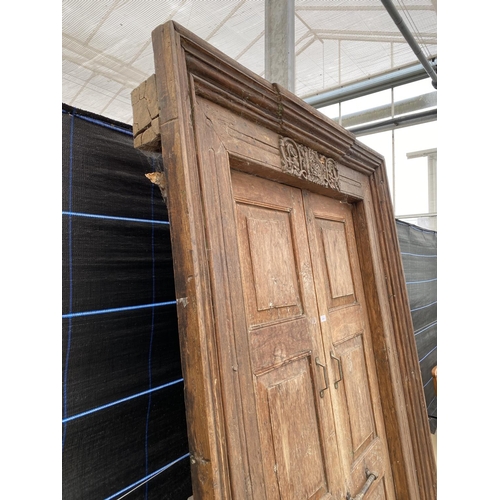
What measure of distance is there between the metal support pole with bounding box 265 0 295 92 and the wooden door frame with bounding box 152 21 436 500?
3.54 ft

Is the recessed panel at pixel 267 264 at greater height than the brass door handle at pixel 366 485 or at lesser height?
greater

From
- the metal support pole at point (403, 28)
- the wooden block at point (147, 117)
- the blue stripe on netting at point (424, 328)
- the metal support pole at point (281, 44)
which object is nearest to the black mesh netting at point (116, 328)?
the wooden block at point (147, 117)

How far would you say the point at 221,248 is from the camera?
897 millimetres

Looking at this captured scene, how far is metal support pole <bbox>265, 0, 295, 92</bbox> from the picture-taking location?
245cm

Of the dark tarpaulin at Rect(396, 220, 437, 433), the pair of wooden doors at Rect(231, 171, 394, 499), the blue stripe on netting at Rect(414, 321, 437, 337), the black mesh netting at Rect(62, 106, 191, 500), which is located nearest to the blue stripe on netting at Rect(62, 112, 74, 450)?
the black mesh netting at Rect(62, 106, 191, 500)

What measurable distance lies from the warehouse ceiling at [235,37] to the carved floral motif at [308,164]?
293cm

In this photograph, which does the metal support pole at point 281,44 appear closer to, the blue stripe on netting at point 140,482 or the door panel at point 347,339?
the door panel at point 347,339

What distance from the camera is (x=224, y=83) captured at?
3.17ft

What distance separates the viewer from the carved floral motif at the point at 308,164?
1.22 meters

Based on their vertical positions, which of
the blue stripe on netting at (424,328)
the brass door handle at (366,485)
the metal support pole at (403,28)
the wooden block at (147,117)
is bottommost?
the brass door handle at (366,485)

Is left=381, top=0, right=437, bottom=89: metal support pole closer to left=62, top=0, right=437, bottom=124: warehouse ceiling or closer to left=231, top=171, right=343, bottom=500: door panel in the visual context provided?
left=62, top=0, right=437, bottom=124: warehouse ceiling

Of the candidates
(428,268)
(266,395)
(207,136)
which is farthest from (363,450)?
(428,268)

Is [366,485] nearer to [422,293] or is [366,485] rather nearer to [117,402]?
[117,402]

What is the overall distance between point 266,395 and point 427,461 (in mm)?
1197
